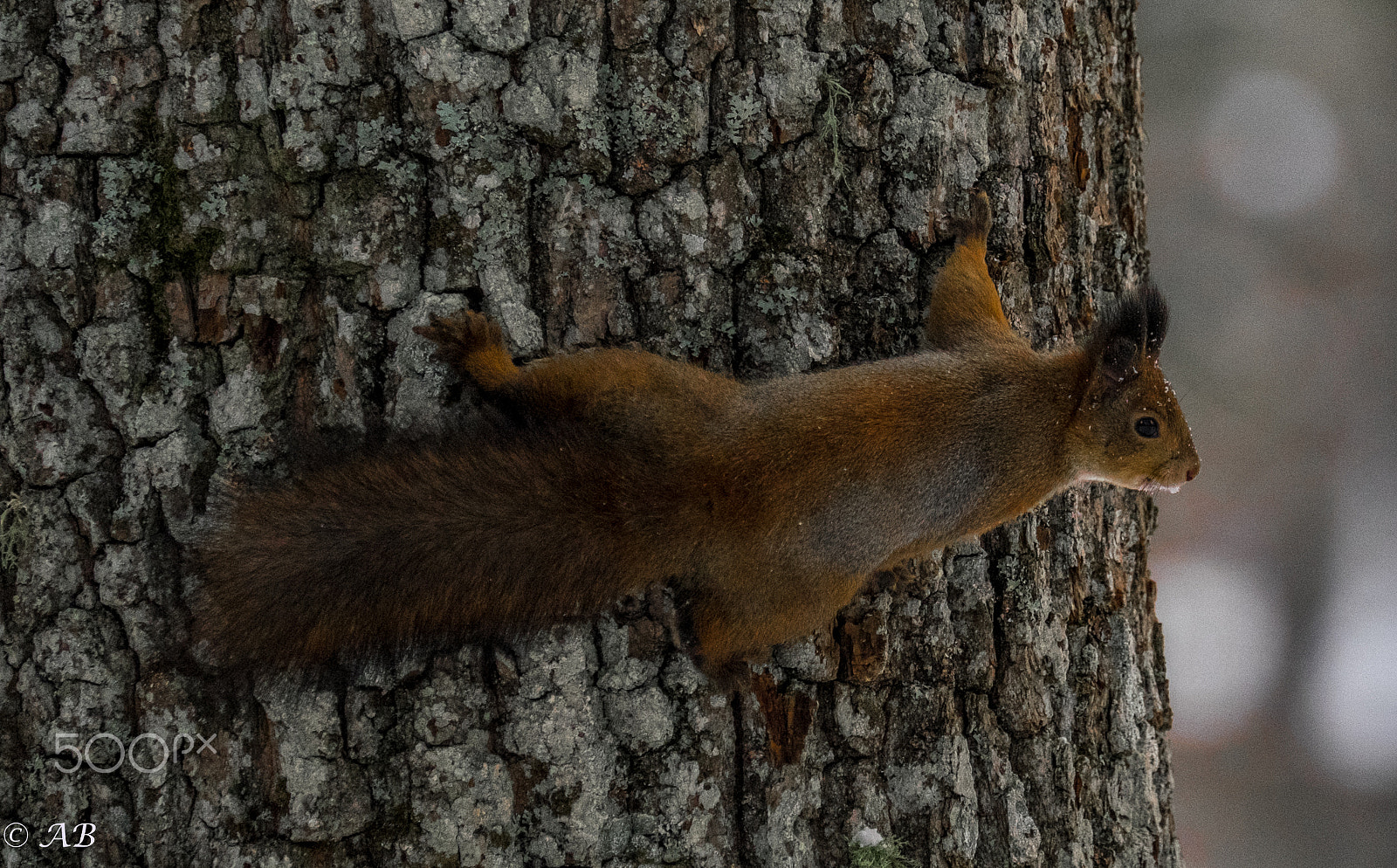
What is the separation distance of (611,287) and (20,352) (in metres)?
1.03

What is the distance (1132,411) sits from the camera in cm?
237

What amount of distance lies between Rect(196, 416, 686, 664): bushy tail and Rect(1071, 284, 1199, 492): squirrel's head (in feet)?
3.35

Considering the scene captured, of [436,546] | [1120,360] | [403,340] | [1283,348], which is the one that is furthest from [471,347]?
[1283,348]

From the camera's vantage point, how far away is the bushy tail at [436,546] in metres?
1.71

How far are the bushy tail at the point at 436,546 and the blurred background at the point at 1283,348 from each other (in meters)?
5.08

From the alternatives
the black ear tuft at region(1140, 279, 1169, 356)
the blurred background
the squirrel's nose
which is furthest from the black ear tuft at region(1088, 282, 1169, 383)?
the blurred background

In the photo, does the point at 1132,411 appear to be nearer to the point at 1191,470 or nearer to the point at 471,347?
the point at 1191,470

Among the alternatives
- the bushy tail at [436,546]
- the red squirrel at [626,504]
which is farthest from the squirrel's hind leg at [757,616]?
the bushy tail at [436,546]

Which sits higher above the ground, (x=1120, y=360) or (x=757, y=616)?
(x=1120, y=360)

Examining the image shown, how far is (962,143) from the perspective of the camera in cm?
215

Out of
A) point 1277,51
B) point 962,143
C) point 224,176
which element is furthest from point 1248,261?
point 224,176

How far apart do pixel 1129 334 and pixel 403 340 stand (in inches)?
59.6

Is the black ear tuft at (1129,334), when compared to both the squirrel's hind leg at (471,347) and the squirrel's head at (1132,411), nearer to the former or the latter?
the squirrel's head at (1132,411)

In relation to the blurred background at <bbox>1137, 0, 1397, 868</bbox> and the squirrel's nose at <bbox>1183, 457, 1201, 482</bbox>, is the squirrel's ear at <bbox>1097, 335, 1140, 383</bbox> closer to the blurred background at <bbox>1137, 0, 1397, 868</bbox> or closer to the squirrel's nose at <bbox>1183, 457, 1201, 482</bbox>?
the squirrel's nose at <bbox>1183, 457, 1201, 482</bbox>
